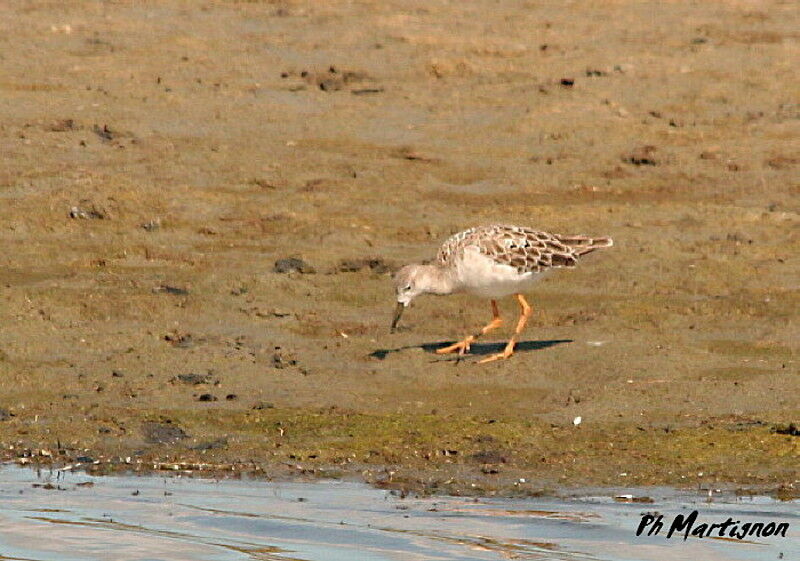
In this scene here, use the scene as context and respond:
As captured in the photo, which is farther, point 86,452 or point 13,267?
point 13,267

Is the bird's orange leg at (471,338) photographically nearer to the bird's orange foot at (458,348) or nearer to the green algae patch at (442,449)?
the bird's orange foot at (458,348)

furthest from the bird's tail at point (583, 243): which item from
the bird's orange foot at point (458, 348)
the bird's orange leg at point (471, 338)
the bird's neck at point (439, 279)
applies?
the bird's orange foot at point (458, 348)

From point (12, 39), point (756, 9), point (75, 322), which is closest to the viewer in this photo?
point (75, 322)

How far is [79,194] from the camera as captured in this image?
562 inches

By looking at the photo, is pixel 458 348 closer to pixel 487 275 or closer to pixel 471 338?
pixel 471 338

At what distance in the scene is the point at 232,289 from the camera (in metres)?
12.7

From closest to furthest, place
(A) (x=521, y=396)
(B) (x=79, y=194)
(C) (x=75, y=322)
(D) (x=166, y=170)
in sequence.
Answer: (A) (x=521, y=396)
(C) (x=75, y=322)
(B) (x=79, y=194)
(D) (x=166, y=170)

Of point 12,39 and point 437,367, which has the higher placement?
point 12,39

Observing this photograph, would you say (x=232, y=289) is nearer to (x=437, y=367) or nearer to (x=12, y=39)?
(x=437, y=367)

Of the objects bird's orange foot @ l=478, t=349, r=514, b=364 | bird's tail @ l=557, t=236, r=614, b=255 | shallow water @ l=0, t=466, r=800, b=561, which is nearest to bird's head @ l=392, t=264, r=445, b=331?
bird's orange foot @ l=478, t=349, r=514, b=364

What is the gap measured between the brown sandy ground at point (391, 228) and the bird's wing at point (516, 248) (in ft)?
1.66

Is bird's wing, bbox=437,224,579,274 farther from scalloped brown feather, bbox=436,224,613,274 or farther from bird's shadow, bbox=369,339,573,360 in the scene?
bird's shadow, bbox=369,339,573,360

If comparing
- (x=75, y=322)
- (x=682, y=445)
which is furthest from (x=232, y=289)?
(x=682, y=445)

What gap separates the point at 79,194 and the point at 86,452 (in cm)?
505
